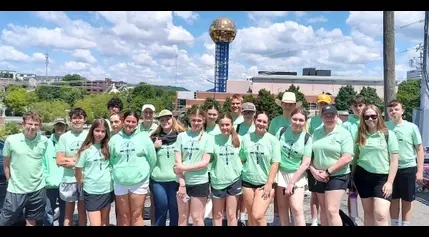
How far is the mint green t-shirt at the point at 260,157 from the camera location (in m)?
4.43

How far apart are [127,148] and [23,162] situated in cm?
120

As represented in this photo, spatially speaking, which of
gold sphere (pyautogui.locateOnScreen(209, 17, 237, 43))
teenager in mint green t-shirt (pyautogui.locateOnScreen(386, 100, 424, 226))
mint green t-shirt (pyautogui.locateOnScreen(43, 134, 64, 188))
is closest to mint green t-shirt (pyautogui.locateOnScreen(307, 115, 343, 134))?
teenager in mint green t-shirt (pyautogui.locateOnScreen(386, 100, 424, 226))

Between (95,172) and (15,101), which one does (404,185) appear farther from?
(15,101)

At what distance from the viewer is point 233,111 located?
573 cm

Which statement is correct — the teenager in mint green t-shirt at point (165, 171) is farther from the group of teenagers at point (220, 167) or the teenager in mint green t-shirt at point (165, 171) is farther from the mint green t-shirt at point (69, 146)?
the mint green t-shirt at point (69, 146)

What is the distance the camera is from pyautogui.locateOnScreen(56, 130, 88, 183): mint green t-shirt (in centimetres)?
463

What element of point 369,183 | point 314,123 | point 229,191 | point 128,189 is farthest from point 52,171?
point 369,183

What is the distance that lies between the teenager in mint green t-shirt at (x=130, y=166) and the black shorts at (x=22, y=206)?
3.11 ft

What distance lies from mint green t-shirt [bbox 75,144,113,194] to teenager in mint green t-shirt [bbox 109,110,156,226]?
11 cm

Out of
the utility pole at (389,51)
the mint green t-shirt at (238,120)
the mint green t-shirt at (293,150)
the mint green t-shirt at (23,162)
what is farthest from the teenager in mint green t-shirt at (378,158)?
the utility pole at (389,51)

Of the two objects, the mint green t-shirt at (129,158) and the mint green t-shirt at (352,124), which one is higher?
the mint green t-shirt at (352,124)

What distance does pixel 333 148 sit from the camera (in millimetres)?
4375
